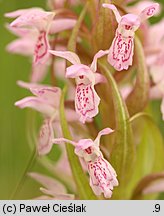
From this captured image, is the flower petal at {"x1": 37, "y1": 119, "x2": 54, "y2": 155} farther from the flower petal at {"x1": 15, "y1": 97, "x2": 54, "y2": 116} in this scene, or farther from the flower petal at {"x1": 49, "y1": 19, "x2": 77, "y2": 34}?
the flower petal at {"x1": 49, "y1": 19, "x2": 77, "y2": 34}

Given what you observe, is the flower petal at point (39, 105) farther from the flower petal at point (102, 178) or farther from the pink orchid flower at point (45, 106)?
the flower petal at point (102, 178)

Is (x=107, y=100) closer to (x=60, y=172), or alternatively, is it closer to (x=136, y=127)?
(x=136, y=127)

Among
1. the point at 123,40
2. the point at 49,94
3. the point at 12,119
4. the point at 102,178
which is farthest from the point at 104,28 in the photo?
the point at 12,119

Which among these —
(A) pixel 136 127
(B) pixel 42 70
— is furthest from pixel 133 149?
(B) pixel 42 70

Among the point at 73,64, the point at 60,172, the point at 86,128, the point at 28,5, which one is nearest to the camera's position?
the point at 73,64

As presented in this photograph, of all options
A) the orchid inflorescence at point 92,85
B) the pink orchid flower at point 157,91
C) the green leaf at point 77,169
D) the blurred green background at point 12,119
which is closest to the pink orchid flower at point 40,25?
the orchid inflorescence at point 92,85

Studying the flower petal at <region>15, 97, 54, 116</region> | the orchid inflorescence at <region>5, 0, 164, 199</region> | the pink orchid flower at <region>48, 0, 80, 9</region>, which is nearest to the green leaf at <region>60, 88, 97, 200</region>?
the orchid inflorescence at <region>5, 0, 164, 199</region>

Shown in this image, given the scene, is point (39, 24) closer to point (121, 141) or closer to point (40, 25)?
point (40, 25)
